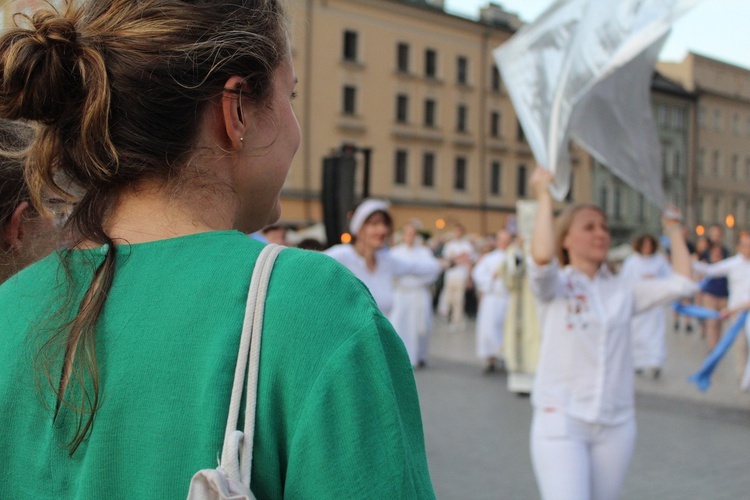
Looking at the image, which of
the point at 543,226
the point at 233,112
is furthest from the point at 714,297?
the point at 233,112

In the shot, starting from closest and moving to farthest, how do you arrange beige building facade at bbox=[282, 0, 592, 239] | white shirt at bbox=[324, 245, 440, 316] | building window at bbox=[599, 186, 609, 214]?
white shirt at bbox=[324, 245, 440, 316], beige building facade at bbox=[282, 0, 592, 239], building window at bbox=[599, 186, 609, 214]

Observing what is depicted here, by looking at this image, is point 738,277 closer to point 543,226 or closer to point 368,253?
point 368,253

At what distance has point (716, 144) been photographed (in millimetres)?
61281

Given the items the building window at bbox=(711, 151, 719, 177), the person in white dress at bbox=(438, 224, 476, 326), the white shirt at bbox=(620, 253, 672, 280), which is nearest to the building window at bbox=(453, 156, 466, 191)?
the person in white dress at bbox=(438, 224, 476, 326)

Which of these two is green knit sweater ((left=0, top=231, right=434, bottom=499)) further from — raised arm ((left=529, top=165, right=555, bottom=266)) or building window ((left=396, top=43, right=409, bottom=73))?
building window ((left=396, top=43, right=409, bottom=73))

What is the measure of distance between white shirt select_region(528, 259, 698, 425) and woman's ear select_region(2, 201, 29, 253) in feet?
8.78

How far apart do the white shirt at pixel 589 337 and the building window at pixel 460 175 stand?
137ft

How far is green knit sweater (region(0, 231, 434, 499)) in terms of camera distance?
1.02 metres

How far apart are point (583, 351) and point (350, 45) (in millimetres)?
38745

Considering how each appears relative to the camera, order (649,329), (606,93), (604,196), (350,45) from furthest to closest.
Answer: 1. (604,196)
2. (350,45)
3. (649,329)
4. (606,93)

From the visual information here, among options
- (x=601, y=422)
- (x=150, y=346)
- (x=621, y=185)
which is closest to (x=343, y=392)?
(x=150, y=346)

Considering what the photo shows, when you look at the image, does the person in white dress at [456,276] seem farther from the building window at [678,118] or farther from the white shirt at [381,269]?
the building window at [678,118]

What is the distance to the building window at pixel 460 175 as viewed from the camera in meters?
46.0

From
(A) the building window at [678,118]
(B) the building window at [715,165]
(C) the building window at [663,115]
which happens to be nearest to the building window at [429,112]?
(C) the building window at [663,115]
